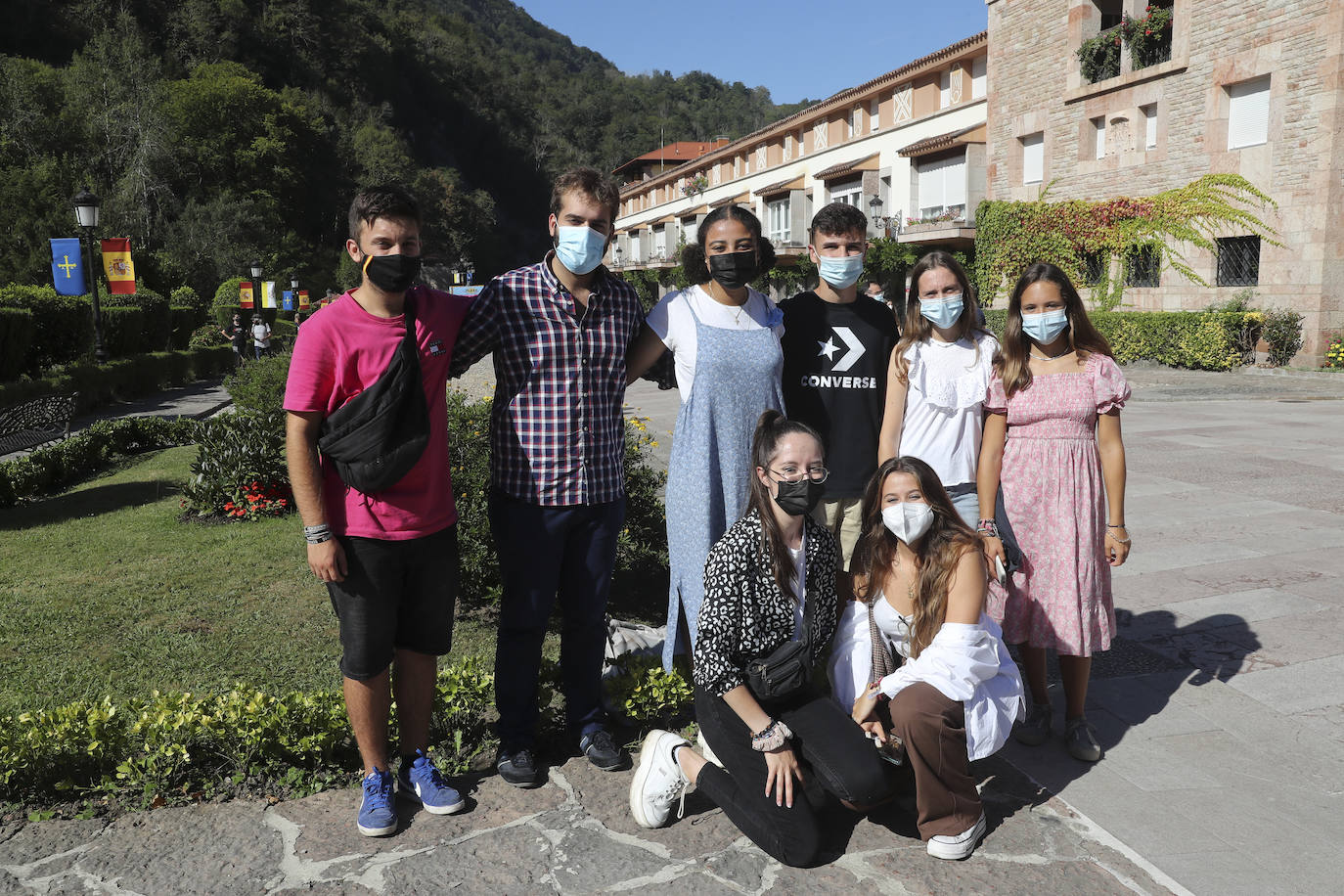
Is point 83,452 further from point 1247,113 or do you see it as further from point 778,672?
point 1247,113

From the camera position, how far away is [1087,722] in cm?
382

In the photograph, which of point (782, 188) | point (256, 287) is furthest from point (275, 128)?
point (782, 188)

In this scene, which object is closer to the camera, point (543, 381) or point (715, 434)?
point (543, 381)

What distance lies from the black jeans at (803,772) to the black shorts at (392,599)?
3.20 feet

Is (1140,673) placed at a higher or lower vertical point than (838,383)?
lower

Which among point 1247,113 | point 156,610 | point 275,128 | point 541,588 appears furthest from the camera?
point 275,128

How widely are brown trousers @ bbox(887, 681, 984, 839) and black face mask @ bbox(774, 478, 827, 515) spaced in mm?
706

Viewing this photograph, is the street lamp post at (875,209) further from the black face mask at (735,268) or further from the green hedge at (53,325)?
the black face mask at (735,268)

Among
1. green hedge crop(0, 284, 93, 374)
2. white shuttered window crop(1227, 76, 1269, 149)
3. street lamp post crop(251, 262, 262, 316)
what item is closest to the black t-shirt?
green hedge crop(0, 284, 93, 374)

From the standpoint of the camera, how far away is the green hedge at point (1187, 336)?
19812 mm

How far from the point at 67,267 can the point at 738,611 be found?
16.0 meters

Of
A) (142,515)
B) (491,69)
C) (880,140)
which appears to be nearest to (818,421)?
(142,515)

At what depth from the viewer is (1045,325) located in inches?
144

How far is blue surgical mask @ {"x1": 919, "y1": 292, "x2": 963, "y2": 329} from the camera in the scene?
12.0 feet
